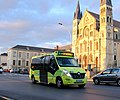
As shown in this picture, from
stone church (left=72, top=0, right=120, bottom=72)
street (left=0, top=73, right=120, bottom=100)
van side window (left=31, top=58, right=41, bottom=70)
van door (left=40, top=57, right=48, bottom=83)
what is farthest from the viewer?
stone church (left=72, top=0, right=120, bottom=72)

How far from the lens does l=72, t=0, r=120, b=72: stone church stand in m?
84.2

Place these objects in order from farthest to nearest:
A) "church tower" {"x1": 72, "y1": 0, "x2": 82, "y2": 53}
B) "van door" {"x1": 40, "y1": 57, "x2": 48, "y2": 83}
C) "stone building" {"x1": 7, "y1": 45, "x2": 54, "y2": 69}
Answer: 1. "stone building" {"x1": 7, "y1": 45, "x2": 54, "y2": 69}
2. "church tower" {"x1": 72, "y1": 0, "x2": 82, "y2": 53}
3. "van door" {"x1": 40, "y1": 57, "x2": 48, "y2": 83}

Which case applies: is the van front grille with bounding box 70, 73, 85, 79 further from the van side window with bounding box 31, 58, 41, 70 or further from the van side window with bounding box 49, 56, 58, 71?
the van side window with bounding box 31, 58, 41, 70

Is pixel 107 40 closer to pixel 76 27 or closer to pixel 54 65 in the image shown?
pixel 76 27

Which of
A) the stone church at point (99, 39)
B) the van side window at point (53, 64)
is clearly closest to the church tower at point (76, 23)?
the stone church at point (99, 39)

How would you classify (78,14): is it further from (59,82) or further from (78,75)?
(78,75)

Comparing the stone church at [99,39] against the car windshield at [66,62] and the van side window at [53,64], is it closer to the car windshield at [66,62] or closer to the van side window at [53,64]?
the van side window at [53,64]

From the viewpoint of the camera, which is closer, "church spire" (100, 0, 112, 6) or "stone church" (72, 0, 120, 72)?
"stone church" (72, 0, 120, 72)

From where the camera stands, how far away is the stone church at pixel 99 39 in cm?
8419

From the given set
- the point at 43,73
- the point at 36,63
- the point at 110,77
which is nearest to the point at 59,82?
the point at 43,73

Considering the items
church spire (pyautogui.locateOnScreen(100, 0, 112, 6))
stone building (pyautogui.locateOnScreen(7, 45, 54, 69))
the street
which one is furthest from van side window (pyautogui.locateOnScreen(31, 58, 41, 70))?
stone building (pyautogui.locateOnScreen(7, 45, 54, 69))

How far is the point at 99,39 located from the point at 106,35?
321 centimetres

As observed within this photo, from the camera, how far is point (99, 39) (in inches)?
3388

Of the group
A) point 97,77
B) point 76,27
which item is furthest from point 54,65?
point 76,27
